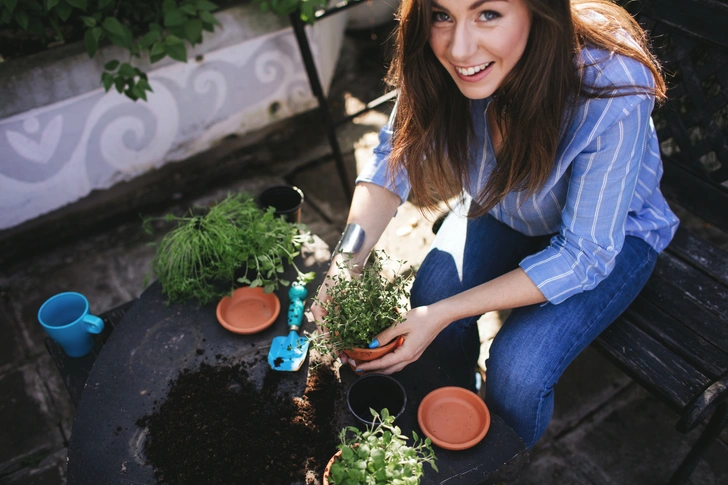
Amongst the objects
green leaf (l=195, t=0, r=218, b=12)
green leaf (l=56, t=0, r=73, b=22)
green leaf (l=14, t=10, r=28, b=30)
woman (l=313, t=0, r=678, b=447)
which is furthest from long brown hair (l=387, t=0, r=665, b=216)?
green leaf (l=14, t=10, r=28, b=30)

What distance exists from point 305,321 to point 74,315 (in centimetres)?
97

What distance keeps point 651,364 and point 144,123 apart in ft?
9.13

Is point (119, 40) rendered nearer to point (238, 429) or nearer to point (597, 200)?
point (238, 429)

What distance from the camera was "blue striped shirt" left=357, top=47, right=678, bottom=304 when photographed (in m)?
1.51

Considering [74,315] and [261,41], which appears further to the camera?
[261,41]

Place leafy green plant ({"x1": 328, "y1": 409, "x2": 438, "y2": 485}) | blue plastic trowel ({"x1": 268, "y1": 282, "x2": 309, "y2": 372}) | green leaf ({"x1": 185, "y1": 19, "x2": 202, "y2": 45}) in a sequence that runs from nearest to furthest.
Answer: leafy green plant ({"x1": 328, "y1": 409, "x2": 438, "y2": 485}), blue plastic trowel ({"x1": 268, "y1": 282, "x2": 309, "y2": 372}), green leaf ({"x1": 185, "y1": 19, "x2": 202, "y2": 45})

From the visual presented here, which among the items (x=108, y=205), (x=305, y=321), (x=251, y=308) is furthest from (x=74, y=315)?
(x=108, y=205)

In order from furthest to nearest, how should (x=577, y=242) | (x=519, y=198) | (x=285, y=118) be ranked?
1. (x=285, y=118)
2. (x=519, y=198)
3. (x=577, y=242)

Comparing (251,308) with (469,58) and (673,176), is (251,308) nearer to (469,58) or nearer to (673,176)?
(469,58)

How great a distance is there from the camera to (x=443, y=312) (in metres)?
1.65

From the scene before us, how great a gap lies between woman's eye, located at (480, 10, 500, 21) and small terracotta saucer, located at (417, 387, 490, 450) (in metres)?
0.98

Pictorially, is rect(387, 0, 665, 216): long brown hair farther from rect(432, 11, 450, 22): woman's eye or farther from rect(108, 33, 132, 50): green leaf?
rect(108, 33, 132, 50): green leaf

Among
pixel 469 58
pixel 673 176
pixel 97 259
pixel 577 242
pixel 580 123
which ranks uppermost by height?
pixel 469 58

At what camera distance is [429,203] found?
1.83 m
